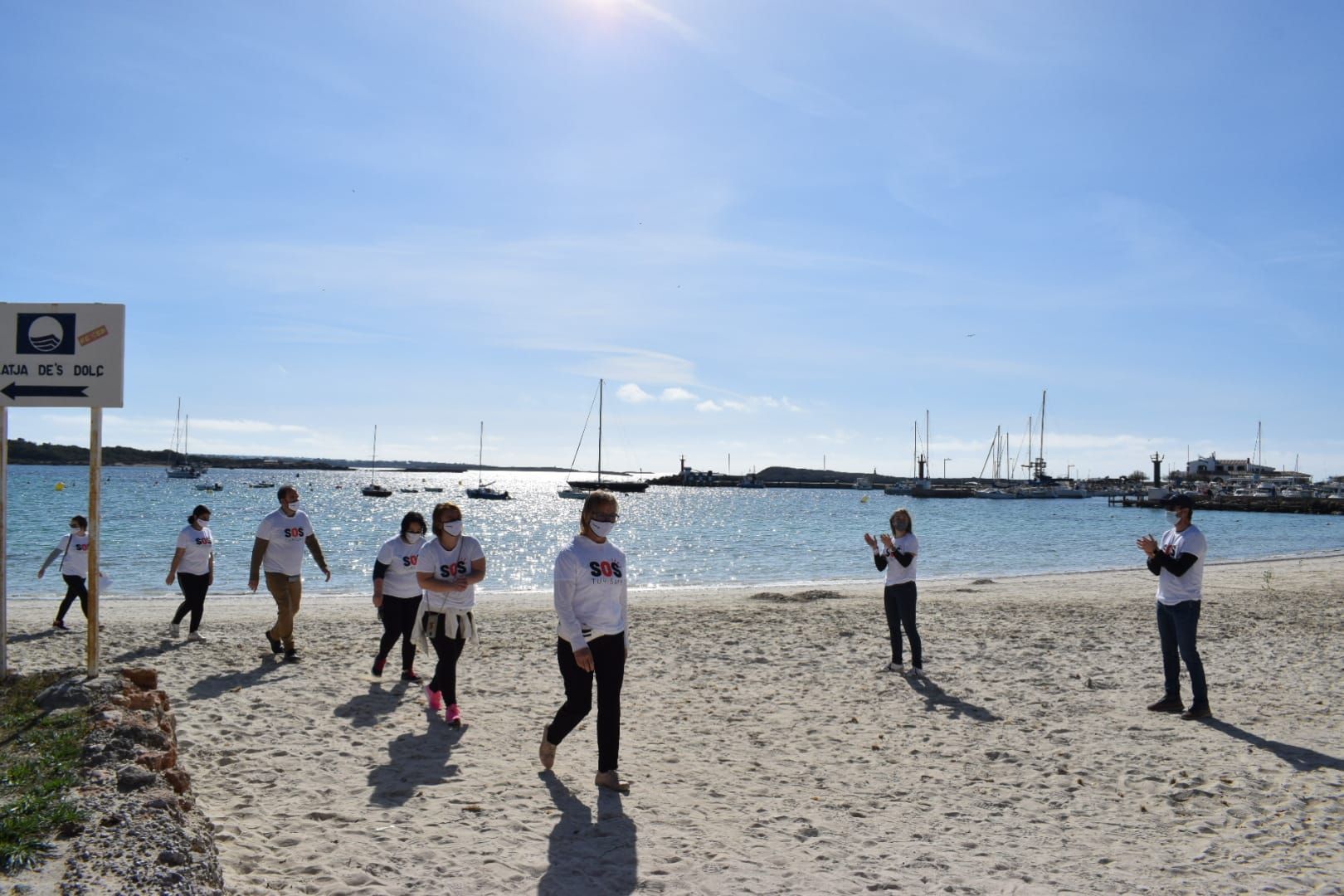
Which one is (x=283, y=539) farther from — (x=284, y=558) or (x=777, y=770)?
(x=777, y=770)

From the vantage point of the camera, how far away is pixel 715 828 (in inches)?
214

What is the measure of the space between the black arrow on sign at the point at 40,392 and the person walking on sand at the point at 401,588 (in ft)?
9.39

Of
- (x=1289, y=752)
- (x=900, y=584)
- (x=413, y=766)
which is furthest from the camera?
(x=900, y=584)

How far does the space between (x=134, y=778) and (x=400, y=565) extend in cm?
444

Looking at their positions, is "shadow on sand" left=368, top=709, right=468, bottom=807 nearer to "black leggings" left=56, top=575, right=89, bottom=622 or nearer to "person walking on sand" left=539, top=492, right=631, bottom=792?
"person walking on sand" left=539, top=492, right=631, bottom=792

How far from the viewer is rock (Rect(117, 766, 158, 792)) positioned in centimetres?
439

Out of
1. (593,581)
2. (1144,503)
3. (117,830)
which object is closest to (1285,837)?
(593,581)

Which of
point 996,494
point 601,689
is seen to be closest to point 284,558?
point 601,689

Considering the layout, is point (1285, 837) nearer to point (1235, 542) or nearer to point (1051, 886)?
point (1051, 886)

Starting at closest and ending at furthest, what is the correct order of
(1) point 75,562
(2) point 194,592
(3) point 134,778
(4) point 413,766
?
(3) point 134,778 → (4) point 413,766 → (2) point 194,592 → (1) point 75,562

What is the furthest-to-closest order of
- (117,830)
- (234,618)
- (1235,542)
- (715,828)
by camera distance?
1. (1235,542)
2. (234,618)
3. (715,828)
4. (117,830)

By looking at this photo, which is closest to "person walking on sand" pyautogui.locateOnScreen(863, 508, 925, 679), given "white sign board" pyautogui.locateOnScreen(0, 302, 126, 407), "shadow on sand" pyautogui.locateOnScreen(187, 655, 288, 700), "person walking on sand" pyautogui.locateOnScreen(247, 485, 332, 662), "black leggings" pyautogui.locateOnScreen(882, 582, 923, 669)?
"black leggings" pyautogui.locateOnScreen(882, 582, 923, 669)

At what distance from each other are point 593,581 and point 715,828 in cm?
165

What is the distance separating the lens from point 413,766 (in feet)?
21.1
